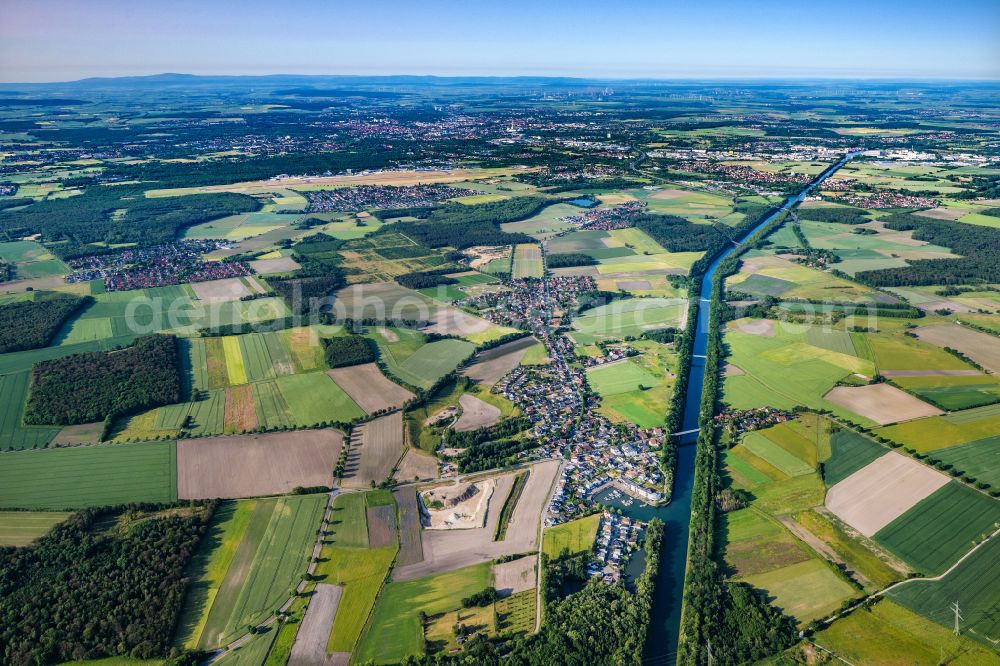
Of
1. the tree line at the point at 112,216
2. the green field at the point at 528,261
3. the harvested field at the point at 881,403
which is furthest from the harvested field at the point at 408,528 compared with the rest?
the tree line at the point at 112,216

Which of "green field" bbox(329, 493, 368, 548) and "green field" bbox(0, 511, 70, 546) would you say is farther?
"green field" bbox(329, 493, 368, 548)

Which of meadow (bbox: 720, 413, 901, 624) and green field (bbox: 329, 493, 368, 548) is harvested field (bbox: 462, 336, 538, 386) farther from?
meadow (bbox: 720, 413, 901, 624)

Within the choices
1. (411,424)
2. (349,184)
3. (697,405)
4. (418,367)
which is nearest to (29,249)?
(349,184)

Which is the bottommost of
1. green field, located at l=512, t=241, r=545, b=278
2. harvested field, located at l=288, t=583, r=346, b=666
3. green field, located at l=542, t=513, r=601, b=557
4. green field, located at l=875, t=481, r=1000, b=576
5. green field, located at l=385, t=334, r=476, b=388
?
harvested field, located at l=288, t=583, r=346, b=666

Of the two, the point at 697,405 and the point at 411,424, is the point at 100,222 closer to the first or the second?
the point at 411,424

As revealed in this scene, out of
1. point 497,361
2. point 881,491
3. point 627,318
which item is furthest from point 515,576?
point 627,318

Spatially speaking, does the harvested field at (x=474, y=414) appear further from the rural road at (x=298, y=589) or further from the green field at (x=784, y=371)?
the green field at (x=784, y=371)

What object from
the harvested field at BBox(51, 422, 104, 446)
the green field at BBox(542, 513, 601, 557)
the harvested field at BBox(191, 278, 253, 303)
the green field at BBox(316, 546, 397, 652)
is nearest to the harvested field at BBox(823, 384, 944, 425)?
the green field at BBox(542, 513, 601, 557)
